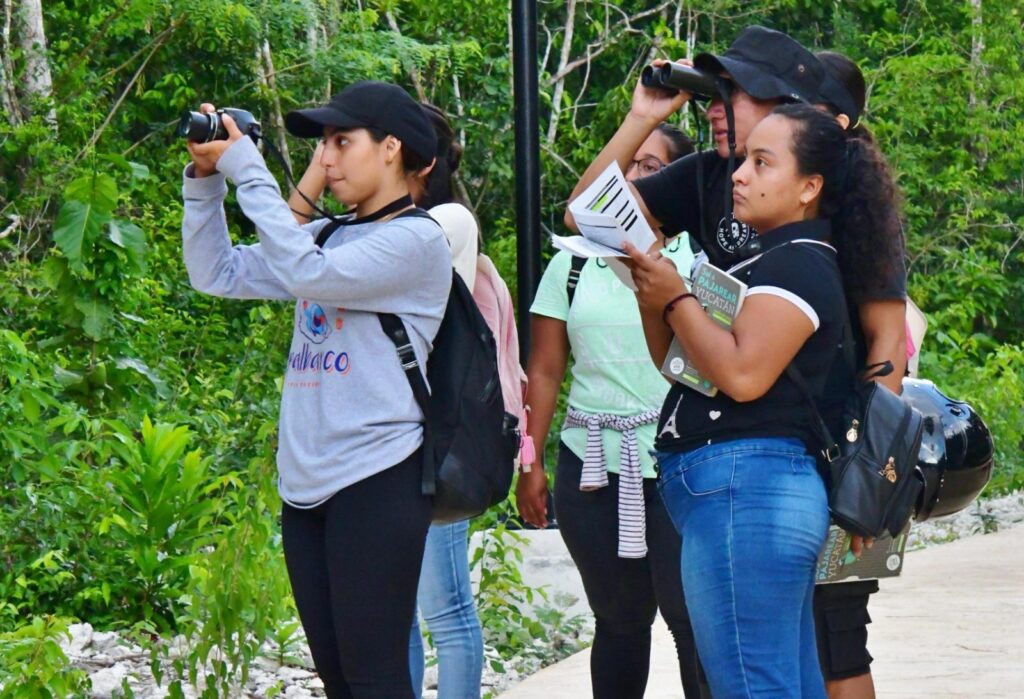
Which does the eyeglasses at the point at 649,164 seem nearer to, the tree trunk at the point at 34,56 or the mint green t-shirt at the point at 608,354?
the mint green t-shirt at the point at 608,354

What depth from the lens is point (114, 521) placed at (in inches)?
219

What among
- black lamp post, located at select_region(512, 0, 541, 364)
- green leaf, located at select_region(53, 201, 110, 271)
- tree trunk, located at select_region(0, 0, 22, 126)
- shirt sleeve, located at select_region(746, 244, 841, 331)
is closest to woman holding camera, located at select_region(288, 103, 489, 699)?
shirt sleeve, located at select_region(746, 244, 841, 331)

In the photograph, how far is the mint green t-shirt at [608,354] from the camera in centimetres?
404

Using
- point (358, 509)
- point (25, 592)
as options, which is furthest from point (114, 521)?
point (358, 509)

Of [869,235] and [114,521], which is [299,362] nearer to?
[869,235]

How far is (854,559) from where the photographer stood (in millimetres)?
3357

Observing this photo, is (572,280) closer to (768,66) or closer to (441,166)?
(441,166)

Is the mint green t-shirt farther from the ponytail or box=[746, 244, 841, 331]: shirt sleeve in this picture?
box=[746, 244, 841, 331]: shirt sleeve

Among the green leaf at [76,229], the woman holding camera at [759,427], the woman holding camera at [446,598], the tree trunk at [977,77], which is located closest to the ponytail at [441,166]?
the woman holding camera at [446,598]

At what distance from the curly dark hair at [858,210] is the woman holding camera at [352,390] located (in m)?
0.82

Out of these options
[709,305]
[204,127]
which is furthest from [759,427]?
[204,127]

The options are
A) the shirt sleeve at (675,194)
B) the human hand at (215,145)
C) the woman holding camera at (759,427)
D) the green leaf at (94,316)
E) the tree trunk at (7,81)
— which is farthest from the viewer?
the tree trunk at (7,81)

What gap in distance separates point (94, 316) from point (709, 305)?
13.4 feet

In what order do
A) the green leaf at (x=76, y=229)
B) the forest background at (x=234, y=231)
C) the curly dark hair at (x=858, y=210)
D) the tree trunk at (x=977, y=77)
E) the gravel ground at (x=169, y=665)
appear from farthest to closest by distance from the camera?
the tree trunk at (x=977, y=77)
the green leaf at (x=76, y=229)
the forest background at (x=234, y=231)
the gravel ground at (x=169, y=665)
the curly dark hair at (x=858, y=210)
